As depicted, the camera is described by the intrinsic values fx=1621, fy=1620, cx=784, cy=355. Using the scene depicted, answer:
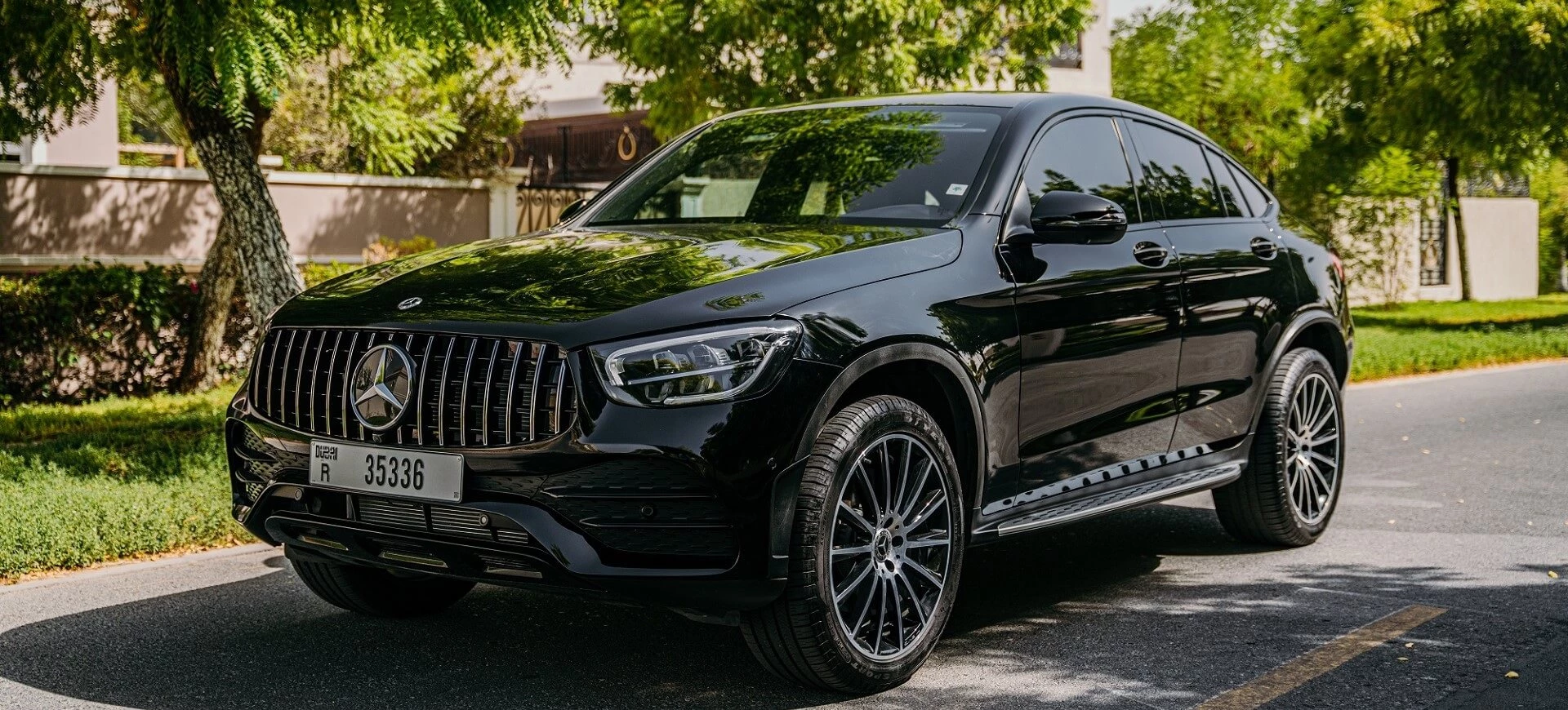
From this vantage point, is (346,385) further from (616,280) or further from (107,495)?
(107,495)

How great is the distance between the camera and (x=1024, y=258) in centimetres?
526

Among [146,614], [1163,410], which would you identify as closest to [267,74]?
[146,614]

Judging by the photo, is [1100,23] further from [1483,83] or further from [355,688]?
[355,688]

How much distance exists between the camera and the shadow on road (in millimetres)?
4707

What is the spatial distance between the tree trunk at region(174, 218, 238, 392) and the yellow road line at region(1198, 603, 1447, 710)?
943cm

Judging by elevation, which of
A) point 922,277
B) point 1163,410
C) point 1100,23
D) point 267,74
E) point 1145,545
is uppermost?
point 1100,23

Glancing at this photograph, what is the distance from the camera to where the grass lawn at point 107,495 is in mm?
6605

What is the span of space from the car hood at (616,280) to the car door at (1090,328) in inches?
18.3

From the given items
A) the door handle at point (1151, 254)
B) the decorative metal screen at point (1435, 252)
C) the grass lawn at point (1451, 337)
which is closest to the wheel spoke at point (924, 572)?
the door handle at point (1151, 254)

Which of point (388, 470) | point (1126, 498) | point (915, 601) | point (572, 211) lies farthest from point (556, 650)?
point (1126, 498)

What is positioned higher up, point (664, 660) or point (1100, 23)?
point (1100, 23)

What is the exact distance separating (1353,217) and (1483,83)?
7133mm

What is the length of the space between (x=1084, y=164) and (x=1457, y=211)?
24.2m

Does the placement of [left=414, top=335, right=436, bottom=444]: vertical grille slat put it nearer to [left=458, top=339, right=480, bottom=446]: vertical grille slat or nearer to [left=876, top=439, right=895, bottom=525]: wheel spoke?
[left=458, top=339, right=480, bottom=446]: vertical grille slat
